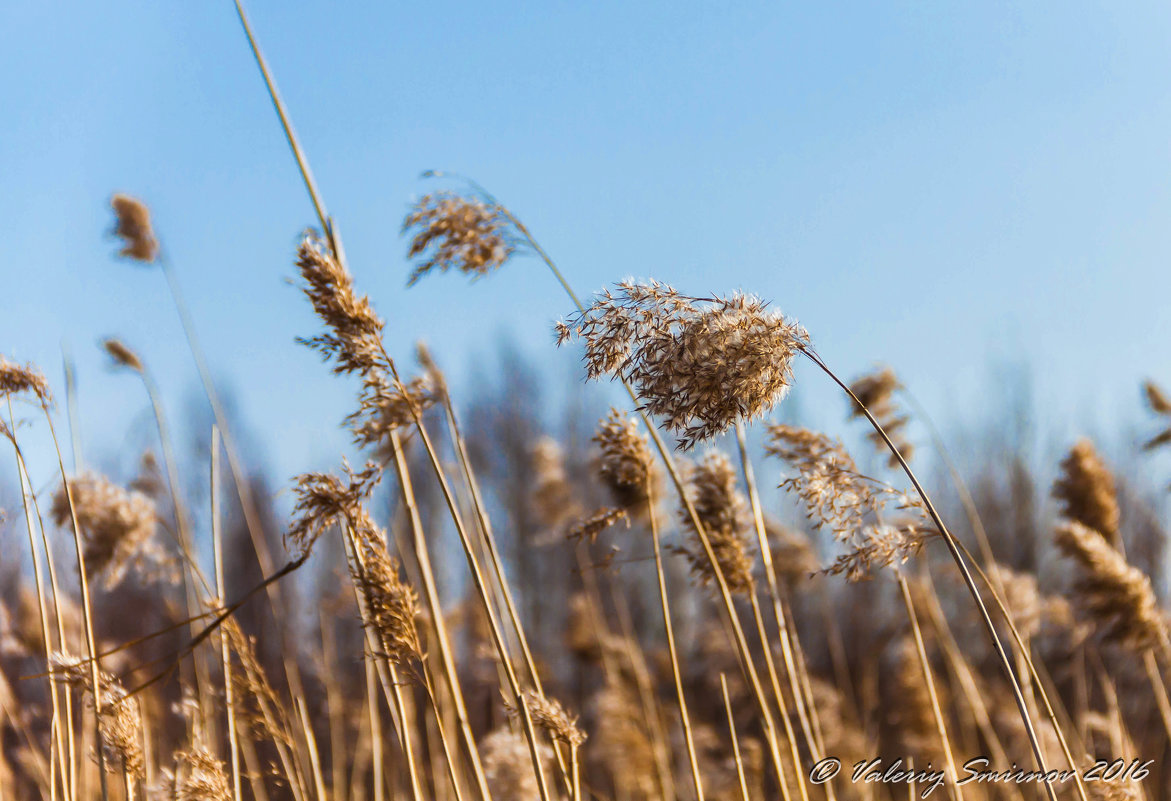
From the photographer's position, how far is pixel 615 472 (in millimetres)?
1911

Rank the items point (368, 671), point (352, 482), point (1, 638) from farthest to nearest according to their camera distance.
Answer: point (1, 638)
point (368, 671)
point (352, 482)

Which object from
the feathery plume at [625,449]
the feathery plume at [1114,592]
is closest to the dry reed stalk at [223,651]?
the feathery plume at [625,449]

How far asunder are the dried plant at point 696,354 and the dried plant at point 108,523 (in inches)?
74.2

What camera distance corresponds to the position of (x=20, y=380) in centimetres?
191

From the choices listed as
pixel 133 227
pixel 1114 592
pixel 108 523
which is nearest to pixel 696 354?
pixel 1114 592

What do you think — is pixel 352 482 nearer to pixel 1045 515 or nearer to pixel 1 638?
pixel 1 638

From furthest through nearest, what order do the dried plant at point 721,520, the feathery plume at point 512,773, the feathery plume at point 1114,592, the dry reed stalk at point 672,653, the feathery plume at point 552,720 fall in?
the feathery plume at point 512,773, the feathery plume at point 1114,592, the dried plant at point 721,520, the dry reed stalk at point 672,653, the feathery plume at point 552,720

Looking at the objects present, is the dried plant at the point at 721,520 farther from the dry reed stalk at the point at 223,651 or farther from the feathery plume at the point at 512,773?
the dry reed stalk at the point at 223,651

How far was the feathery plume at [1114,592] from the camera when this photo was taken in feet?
7.25

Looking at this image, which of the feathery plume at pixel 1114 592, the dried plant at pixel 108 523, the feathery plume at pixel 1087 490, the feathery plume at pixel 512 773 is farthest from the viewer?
the feathery plume at pixel 1087 490

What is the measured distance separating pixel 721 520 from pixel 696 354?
889 millimetres

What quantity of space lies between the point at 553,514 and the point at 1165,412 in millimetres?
3468

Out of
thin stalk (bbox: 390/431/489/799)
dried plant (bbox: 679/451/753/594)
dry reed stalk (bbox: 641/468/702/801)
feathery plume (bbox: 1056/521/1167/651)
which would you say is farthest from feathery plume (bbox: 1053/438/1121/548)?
thin stalk (bbox: 390/431/489/799)

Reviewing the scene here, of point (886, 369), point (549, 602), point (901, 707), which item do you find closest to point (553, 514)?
point (901, 707)
